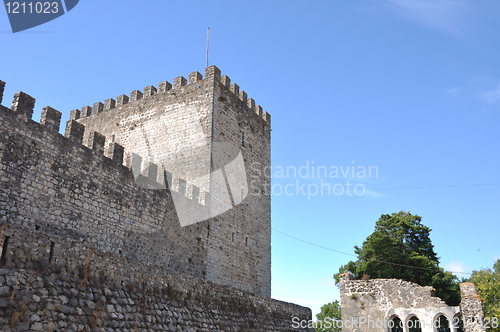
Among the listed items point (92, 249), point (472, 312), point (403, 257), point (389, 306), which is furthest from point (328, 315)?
point (92, 249)

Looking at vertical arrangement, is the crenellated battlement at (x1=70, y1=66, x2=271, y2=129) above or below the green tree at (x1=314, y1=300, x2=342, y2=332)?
above

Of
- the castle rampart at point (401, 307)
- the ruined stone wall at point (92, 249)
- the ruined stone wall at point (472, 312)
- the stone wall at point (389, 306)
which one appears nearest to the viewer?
the ruined stone wall at point (92, 249)

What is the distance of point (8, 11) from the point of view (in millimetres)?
11086

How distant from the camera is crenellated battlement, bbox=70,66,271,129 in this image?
730 inches

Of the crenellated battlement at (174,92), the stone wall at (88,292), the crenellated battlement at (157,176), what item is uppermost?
the crenellated battlement at (174,92)

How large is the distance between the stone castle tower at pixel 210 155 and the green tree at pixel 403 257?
31.4 ft

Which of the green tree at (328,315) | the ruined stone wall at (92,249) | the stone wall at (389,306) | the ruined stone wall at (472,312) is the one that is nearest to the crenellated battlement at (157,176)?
the ruined stone wall at (92,249)

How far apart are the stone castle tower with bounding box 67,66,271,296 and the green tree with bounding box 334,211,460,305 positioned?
31.4 feet

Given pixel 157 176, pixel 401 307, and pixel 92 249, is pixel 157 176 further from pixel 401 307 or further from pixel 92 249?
pixel 401 307

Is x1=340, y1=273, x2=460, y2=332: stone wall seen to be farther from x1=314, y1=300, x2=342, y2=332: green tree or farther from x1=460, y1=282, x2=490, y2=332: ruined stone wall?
x1=314, y1=300, x2=342, y2=332: green tree

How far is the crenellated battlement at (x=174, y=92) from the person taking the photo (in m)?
18.5

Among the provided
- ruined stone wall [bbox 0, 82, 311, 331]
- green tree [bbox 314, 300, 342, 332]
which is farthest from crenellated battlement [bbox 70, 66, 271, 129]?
green tree [bbox 314, 300, 342, 332]

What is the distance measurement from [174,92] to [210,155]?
354 cm

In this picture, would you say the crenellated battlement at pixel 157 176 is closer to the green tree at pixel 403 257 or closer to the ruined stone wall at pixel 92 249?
the ruined stone wall at pixel 92 249
